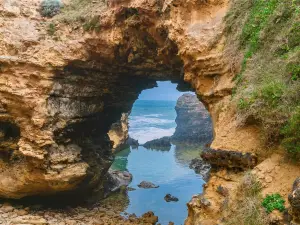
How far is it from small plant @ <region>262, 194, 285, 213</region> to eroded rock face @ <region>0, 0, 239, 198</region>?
191 inches

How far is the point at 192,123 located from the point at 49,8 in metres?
37.8

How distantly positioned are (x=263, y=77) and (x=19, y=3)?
11181mm

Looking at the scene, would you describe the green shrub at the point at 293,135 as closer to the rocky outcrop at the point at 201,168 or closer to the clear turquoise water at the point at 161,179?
the clear turquoise water at the point at 161,179

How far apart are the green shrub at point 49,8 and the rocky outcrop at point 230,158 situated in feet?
32.8

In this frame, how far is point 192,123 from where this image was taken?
157ft

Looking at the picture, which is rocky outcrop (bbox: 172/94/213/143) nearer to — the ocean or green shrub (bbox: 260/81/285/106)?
the ocean

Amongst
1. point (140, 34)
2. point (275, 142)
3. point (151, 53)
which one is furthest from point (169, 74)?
point (275, 142)

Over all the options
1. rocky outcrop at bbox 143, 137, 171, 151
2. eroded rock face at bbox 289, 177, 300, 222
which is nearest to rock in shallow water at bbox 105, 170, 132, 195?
eroded rock face at bbox 289, 177, 300, 222

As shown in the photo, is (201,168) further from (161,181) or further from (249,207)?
(249,207)

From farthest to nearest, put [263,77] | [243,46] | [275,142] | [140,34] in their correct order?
[140,34]
[243,46]
[263,77]
[275,142]

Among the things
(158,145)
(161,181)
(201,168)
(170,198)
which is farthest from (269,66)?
(158,145)

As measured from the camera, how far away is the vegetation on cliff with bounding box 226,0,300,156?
5.69 meters

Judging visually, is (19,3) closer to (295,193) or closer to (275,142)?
(275,142)

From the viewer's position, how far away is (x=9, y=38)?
1162cm
